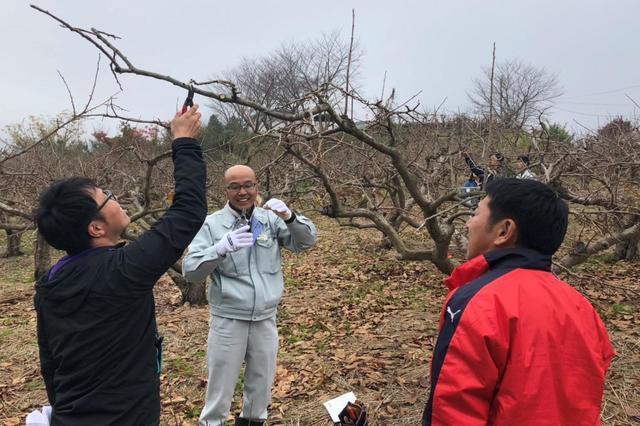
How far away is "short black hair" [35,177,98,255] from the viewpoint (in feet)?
4.54

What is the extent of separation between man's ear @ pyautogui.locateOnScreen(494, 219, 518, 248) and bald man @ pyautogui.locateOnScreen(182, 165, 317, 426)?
1.28 m

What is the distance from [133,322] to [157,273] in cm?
22

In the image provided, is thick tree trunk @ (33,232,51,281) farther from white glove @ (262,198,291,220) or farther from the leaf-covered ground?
white glove @ (262,198,291,220)

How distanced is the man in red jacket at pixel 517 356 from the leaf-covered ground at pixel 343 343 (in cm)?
192

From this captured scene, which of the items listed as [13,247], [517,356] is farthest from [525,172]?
[13,247]

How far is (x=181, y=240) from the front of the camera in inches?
55.6

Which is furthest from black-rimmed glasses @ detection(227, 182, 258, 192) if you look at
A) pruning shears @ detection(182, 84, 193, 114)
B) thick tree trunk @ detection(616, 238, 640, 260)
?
thick tree trunk @ detection(616, 238, 640, 260)

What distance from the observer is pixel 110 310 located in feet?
4.60

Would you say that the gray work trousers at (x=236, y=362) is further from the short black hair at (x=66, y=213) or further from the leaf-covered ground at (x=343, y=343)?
the short black hair at (x=66, y=213)

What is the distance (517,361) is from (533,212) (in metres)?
0.45

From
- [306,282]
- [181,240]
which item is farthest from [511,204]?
[306,282]

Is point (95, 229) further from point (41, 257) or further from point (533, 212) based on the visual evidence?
point (41, 257)

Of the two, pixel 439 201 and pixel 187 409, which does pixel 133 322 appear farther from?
pixel 439 201

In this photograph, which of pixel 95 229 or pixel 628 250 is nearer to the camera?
pixel 95 229
